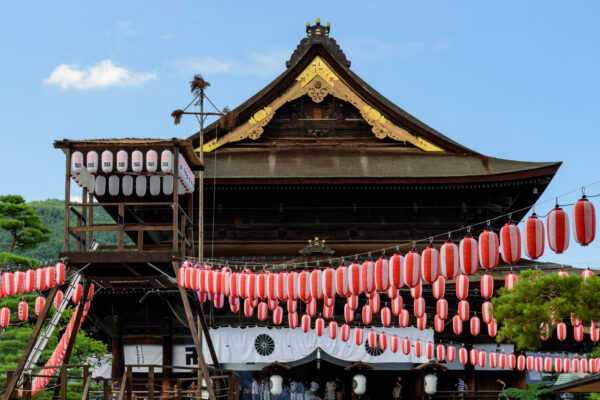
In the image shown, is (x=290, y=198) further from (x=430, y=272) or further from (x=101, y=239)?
(x=101, y=239)

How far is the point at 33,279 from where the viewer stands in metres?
22.4

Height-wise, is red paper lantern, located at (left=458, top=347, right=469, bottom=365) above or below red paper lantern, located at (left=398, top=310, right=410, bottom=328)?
below

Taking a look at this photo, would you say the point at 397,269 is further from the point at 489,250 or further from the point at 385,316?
the point at 385,316

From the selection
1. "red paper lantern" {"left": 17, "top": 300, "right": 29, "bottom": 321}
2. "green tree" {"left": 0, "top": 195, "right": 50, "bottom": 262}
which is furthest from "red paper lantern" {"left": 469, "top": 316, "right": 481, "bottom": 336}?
"green tree" {"left": 0, "top": 195, "right": 50, "bottom": 262}

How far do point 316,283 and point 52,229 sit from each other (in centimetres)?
5843

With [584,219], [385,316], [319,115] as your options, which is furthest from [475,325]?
[584,219]

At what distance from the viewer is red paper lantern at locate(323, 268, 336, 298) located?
20.9m

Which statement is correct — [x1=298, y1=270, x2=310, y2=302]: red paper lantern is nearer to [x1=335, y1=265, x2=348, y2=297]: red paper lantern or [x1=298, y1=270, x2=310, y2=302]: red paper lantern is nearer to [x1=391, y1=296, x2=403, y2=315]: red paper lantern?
[x1=335, y1=265, x2=348, y2=297]: red paper lantern

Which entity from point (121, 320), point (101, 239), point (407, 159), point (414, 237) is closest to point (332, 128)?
point (407, 159)

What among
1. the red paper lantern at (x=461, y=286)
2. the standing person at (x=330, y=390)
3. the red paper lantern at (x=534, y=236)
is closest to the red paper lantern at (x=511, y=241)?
the red paper lantern at (x=534, y=236)

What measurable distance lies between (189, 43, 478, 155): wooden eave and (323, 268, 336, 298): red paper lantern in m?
10.3

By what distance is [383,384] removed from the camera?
97.6 ft

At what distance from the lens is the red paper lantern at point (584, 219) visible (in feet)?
45.2

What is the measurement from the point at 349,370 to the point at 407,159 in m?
7.64
